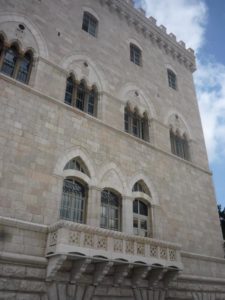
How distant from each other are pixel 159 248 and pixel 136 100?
7.78 metres

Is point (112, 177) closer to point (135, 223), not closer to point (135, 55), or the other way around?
point (135, 223)

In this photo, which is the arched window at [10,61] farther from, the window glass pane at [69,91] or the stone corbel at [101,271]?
the stone corbel at [101,271]

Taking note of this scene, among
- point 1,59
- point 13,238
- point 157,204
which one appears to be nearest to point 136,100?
point 157,204

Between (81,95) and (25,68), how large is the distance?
2.68 m

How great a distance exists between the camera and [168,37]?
20000 millimetres

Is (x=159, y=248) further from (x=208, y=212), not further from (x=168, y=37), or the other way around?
(x=168, y=37)

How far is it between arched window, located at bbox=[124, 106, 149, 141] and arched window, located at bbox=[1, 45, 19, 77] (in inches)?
227

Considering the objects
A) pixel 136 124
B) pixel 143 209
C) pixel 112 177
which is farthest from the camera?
pixel 136 124

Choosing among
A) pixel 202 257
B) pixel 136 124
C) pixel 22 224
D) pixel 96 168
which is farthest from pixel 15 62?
pixel 202 257

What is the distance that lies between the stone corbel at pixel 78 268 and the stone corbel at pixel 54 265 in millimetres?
592

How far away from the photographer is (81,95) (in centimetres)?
1295

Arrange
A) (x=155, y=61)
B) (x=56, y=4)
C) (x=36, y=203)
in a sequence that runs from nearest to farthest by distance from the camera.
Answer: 1. (x=36, y=203)
2. (x=56, y=4)
3. (x=155, y=61)

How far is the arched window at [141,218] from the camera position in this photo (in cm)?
1188

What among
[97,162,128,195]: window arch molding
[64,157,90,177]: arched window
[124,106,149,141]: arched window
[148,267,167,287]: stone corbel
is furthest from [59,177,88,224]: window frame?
[124,106,149,141]: arched window
